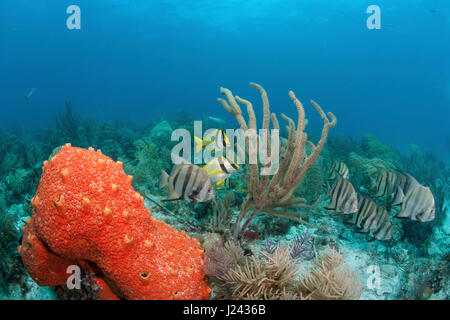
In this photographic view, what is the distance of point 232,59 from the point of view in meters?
105

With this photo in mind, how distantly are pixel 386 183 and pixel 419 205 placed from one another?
2.81ft

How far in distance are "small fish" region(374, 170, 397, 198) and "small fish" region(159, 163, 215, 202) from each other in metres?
2.83

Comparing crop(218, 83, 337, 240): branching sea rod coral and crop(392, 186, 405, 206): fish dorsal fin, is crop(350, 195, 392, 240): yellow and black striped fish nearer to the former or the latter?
crop(392, 186, 405, 206): fish dorsal fin

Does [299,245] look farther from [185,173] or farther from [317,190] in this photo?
[317,190]

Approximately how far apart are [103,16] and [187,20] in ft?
85.9

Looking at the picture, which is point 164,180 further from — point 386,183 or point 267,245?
point 386,183

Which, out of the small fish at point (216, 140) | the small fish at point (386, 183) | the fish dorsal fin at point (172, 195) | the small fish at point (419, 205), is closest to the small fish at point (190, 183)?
the fish dorsal fin at point (172, 195)

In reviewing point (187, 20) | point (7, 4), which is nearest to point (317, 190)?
point (187, 20)

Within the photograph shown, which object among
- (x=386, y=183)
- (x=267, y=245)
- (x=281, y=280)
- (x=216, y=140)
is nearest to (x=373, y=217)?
(x=386, y=183)

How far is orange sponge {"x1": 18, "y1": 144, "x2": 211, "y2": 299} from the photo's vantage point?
5.97 feet

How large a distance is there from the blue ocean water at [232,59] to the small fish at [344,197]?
37.7 m

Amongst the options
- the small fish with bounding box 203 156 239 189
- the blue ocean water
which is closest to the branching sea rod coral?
the small fish with bounding box 203 156 239 189

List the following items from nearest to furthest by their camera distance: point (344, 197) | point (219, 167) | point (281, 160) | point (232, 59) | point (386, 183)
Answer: point (219, 167)
point (344, 197)
point (281, 160)
point (386, 183)
point (232, 59)

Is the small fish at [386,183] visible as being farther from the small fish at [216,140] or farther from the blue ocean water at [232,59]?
the blue ocean water at [232,59]
